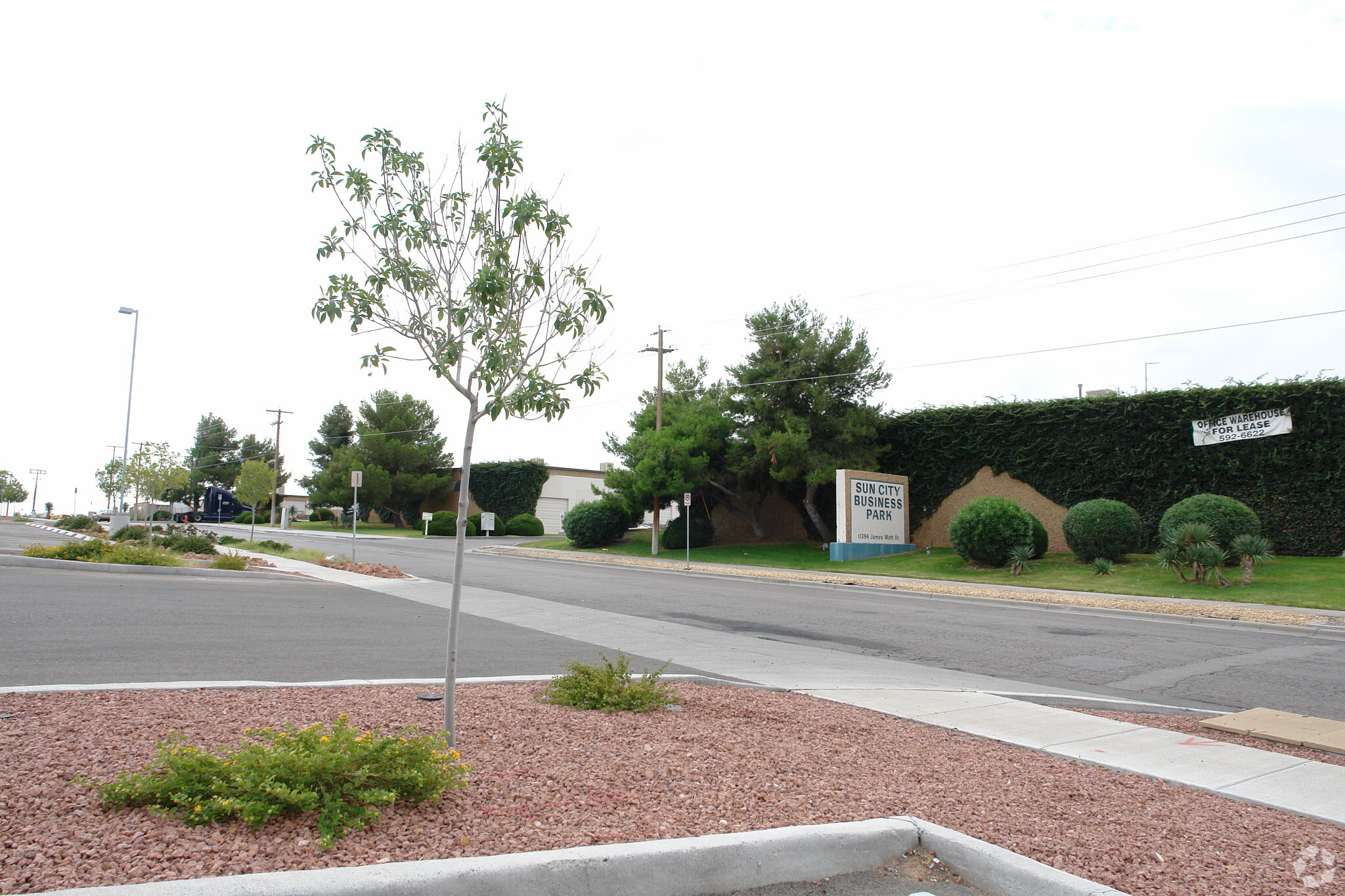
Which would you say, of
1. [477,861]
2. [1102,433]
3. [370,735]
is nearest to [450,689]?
[370,735]

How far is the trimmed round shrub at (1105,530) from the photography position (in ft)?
76.9

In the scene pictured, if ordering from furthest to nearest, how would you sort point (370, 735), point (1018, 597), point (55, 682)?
point (1018, 597) < point (55, 682) < point (370, 735)

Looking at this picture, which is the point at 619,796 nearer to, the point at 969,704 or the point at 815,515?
the point at 969,704

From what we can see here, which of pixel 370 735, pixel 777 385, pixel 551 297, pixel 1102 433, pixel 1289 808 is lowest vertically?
pixel 1289 808

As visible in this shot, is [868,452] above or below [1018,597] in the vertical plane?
above

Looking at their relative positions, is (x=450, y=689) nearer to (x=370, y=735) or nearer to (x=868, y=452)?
(x=370, y=735)

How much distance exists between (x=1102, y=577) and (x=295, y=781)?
867 inches

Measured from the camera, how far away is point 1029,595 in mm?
18766

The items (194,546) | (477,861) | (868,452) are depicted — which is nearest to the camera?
(477,861)

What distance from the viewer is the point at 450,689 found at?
16.3 feet

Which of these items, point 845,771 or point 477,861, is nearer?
point 477,861

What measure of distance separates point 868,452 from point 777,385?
425 centimetres

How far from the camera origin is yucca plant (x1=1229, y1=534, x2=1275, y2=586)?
1895 centimetres

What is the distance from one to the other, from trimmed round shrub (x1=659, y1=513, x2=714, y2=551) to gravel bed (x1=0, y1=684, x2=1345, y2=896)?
30.1m
